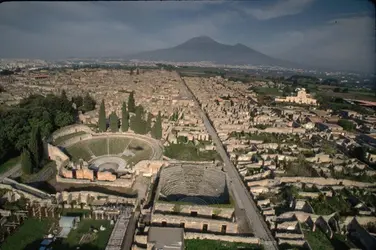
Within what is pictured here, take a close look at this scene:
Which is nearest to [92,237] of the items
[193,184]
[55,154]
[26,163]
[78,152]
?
[193,184]

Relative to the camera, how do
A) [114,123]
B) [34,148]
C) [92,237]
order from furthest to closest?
1. [114,123]
2. [34,148]
3. [92,237]

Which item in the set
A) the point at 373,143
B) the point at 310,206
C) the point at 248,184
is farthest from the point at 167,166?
the point at 373,143

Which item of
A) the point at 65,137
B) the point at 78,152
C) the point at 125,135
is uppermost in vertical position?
the point at 65,137

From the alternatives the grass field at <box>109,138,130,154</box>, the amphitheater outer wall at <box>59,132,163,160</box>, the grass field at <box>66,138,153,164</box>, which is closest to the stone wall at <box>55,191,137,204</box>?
the grass field at <box>66,138,153,164</box>

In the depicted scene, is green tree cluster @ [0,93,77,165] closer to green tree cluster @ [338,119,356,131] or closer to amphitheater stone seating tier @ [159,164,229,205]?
amphitheater stone seating tier @ [159,164,229,205]

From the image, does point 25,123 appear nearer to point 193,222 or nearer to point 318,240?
point 193,222

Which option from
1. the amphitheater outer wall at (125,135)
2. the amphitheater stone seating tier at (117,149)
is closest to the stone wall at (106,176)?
the amphitheater stone seating tier at (117,149)
